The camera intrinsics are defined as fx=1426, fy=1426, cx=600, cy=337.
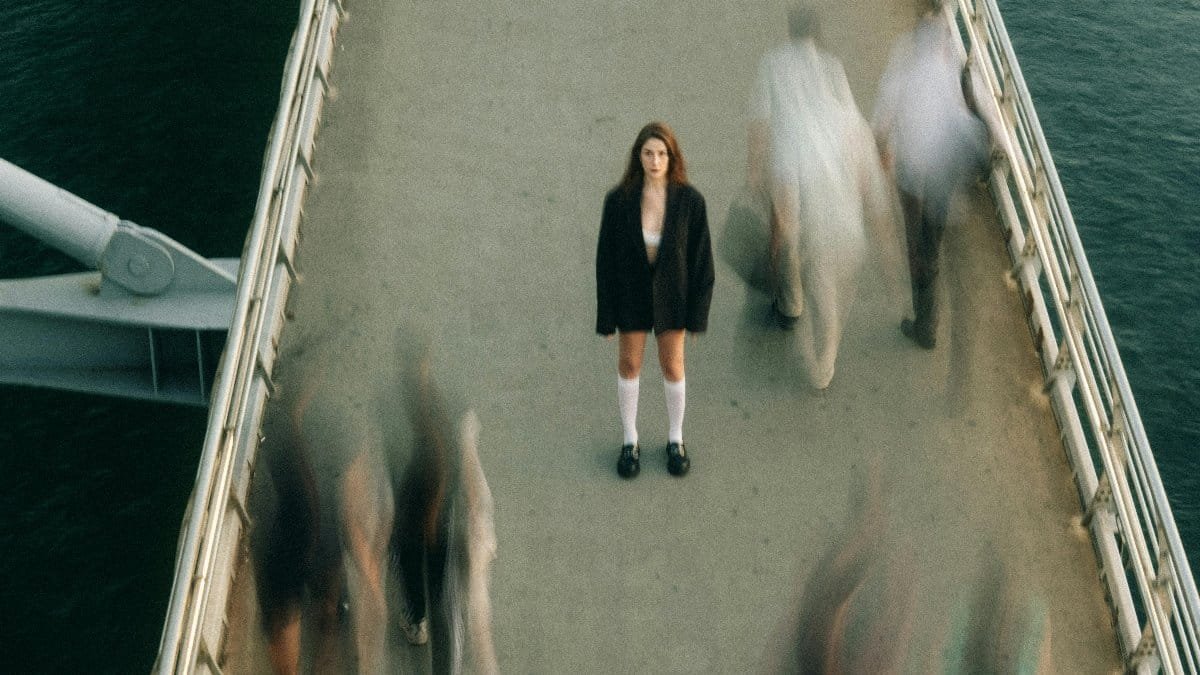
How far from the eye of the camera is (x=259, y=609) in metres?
6.86

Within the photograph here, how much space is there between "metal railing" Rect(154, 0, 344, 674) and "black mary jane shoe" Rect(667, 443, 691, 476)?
222 cm

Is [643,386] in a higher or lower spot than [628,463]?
higher

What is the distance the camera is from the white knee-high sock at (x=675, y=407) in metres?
7.41

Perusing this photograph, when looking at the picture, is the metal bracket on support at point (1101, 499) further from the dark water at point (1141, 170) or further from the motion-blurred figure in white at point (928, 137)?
the dark water at point (1141, 170)

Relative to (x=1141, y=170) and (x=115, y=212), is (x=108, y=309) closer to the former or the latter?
(x=115, y=212)

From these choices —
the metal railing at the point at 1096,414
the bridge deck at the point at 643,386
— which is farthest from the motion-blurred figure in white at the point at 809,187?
the metal railing at the point at 1096,414

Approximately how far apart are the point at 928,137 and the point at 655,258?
6.30ft

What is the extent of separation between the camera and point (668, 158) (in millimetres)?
6855

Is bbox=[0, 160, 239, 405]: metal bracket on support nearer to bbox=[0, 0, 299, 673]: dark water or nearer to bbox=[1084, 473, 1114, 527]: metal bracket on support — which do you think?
bbox=[0, 0, 299, 673]: dark water

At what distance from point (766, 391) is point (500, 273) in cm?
187

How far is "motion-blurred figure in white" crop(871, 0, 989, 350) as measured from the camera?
7.91 meters

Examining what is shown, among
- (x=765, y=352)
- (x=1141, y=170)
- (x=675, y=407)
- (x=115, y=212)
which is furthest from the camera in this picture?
(x=1141, y=170)

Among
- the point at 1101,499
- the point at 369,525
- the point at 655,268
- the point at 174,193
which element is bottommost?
the point at 369,525

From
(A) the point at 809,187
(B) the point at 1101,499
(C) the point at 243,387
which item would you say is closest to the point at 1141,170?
(A) the point at 809,187
